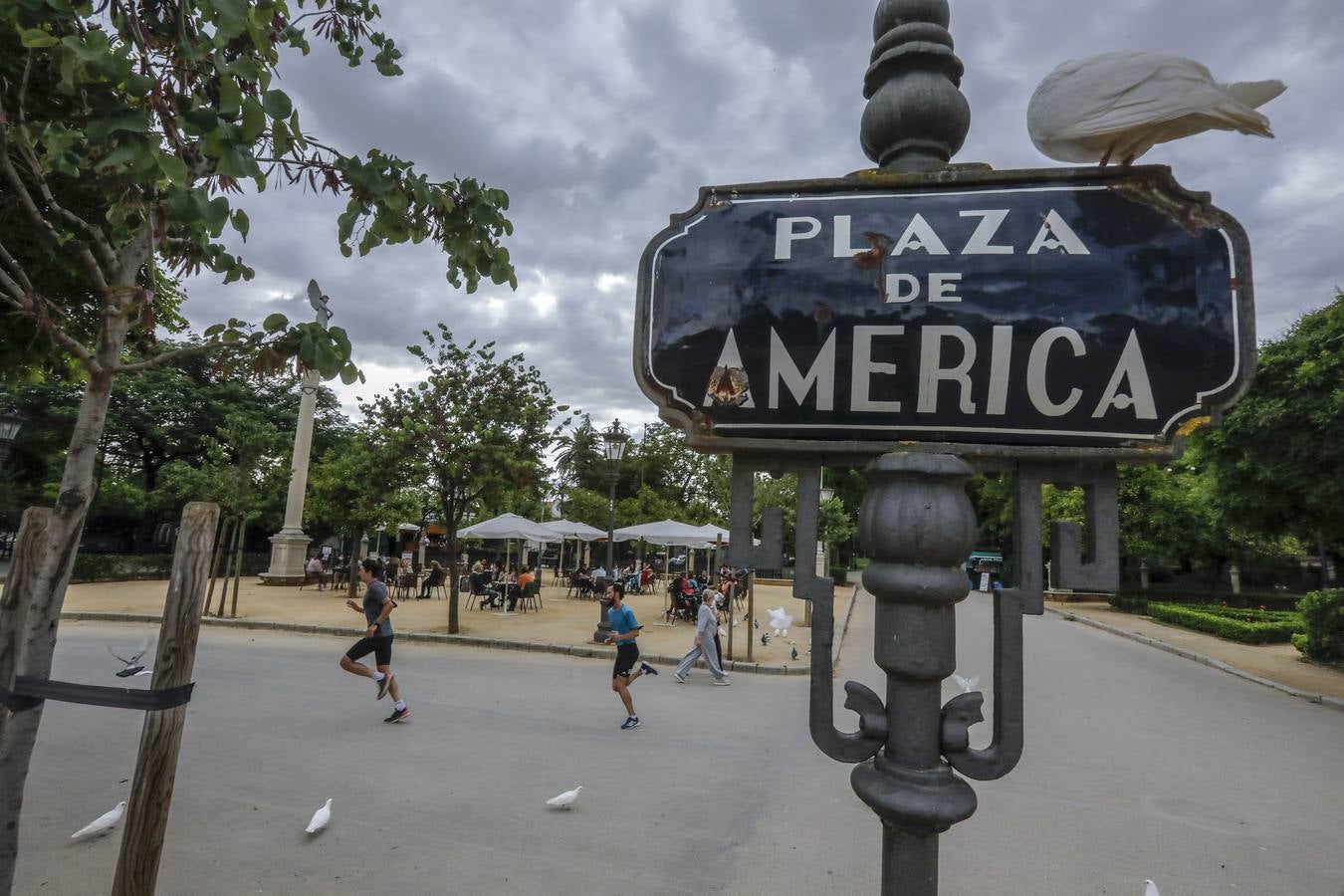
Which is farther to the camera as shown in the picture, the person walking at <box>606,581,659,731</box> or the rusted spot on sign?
the person walking at <box>606,581,659,731</box>

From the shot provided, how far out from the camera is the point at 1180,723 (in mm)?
9102

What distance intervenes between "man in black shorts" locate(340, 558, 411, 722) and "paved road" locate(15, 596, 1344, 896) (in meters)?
0.30

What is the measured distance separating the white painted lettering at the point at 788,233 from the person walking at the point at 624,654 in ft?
23.2

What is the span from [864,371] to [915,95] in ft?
2.46

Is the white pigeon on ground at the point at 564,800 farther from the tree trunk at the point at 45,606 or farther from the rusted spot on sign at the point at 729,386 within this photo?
the rusted spot on sign at the point at 729,386

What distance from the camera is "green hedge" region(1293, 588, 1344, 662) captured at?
539 inches

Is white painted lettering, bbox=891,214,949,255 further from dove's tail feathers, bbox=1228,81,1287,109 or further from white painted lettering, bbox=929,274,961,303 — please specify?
dove's tail feathers, bbox=1228,81,1287,109

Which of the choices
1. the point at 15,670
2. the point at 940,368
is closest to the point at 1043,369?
the point at 940,368

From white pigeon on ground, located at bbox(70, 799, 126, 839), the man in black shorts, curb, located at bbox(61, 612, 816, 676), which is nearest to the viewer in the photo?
white pigeon on ground, located at bbox(70, 799, 126, 839)

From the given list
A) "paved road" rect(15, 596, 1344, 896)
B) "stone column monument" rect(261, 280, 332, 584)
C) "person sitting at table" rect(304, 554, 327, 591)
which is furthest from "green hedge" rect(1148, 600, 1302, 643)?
"stone column monument" rect(261, 280, 332, 584)

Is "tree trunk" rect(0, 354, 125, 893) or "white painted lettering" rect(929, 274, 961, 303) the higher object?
"white painted lettering" rect(929, 274, 961, 303)

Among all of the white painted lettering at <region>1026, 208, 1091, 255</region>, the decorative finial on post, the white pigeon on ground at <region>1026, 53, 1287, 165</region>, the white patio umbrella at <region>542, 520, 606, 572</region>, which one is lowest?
the white patio umbrella at <region>542, 520, 606, 572</region>

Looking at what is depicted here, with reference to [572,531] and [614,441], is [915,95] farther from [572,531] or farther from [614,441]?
[572,531]

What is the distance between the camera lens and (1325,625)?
1388 centimetres
